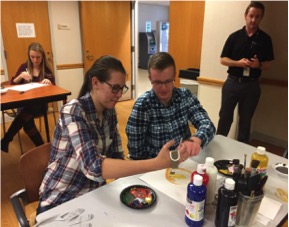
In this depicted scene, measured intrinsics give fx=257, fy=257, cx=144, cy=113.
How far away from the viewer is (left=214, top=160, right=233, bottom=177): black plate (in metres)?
1.12

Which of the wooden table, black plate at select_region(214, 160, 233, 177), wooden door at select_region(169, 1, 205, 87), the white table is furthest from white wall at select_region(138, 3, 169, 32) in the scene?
the white table

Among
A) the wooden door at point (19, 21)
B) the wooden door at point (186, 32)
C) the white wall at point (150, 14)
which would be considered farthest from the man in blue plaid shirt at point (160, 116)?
the white wall at point (150, 14)

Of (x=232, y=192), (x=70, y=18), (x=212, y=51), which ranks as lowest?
(x=232, y=192)

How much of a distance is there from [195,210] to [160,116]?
0.71m

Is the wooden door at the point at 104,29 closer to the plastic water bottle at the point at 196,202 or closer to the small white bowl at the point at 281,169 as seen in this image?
the small white bowl at the point at 281,169

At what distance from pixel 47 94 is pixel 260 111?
262 cm

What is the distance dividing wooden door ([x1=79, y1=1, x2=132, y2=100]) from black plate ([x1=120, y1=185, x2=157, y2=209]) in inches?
148

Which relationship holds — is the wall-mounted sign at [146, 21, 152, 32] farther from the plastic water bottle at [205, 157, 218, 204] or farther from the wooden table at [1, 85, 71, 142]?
the plastic water bottle at [205, 157, 218, 204]

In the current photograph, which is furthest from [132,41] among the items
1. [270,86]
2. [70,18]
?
[270,86]

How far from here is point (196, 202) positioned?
30.8 inches

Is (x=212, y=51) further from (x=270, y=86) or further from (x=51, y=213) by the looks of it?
(x=51, y=213)

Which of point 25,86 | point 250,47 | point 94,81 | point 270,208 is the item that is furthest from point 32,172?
point 250,47

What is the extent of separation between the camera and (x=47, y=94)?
2.46m

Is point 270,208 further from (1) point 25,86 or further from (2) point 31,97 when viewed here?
(1) point 25,86
